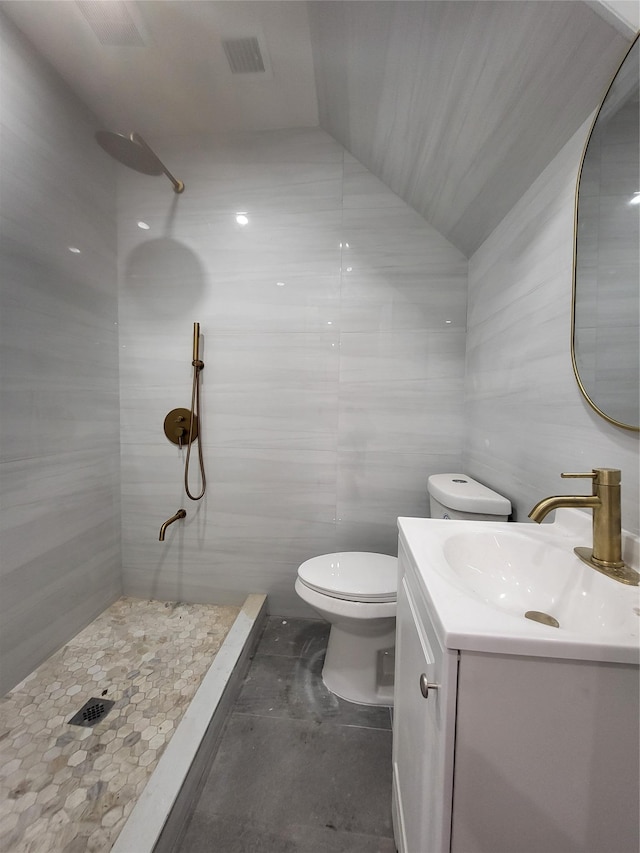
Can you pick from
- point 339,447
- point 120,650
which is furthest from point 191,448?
point 120,650

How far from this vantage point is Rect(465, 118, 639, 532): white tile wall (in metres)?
0.78

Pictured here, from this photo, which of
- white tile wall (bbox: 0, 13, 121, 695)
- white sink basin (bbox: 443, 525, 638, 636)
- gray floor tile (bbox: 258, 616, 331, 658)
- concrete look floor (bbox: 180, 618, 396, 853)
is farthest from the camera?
gray floor tile (bbox: 258, 616, 331, 658)

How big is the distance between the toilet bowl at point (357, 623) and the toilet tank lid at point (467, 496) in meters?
0.37

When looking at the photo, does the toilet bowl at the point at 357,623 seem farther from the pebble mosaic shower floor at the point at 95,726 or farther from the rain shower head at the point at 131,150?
the rain shower head at the point at 131,150

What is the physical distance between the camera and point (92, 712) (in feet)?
3.69

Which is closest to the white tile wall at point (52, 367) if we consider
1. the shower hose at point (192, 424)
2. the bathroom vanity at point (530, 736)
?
the shower hose at point (192, 424)

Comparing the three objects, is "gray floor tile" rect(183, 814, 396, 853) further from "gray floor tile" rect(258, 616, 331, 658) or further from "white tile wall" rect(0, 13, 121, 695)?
"white tile wall" rect(0, 13, 121, 695)

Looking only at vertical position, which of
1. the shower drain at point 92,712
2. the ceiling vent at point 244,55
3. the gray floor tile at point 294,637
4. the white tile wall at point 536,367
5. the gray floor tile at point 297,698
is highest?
the ceiling vent at point 244,55

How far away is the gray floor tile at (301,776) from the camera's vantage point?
89 centimetres

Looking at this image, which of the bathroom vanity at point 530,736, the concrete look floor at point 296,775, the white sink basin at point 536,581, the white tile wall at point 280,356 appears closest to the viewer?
the bathroom vanity at point 530,736

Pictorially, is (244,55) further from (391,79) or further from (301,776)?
(301,776)

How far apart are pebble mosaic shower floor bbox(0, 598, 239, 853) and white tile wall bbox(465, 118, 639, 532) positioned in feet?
4.61

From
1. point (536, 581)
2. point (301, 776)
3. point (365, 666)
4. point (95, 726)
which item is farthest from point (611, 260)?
point (95, 726)

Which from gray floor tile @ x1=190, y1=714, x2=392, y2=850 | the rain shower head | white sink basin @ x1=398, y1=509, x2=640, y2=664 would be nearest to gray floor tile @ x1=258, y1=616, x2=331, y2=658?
gray floor tile @ x1=190, y1=714, x2=392, y2=850
